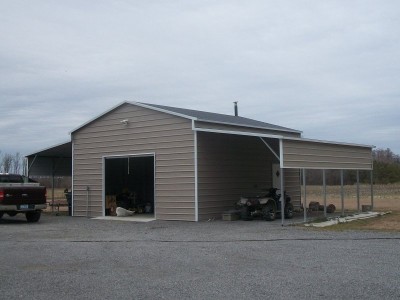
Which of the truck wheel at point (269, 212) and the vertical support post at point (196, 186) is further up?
the vertical support post at point (196, 186)

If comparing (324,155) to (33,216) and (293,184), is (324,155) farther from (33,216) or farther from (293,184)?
(33,216)

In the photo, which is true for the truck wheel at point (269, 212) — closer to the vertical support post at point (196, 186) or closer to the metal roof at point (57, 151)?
the vertical support post at point (196, 186)

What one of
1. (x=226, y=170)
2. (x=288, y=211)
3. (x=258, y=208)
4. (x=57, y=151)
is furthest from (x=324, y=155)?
(x=57, y=151)

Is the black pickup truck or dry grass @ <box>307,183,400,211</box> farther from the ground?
the black pickup truck

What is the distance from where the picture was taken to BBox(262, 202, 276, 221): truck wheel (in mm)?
17891

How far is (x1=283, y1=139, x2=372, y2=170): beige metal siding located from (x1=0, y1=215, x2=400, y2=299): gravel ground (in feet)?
8.02

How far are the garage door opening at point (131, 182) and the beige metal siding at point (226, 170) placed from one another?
14.5 feet

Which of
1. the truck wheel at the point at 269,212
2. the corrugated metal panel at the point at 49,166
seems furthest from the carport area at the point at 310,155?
the corrugated metal panel at the point at 49,166

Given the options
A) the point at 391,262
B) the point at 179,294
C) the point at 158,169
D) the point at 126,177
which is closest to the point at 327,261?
the point at 391,262

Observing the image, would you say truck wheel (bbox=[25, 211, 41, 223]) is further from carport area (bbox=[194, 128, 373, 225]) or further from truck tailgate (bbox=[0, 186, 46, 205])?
carport area (bbox=[194, 128, 373, 225])

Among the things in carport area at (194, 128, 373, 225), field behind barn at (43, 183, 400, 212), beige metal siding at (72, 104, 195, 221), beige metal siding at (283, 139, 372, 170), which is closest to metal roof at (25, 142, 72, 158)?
beige metal siding at (72, 104, 195, 221)

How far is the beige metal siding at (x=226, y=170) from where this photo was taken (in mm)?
18297

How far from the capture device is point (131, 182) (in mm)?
26156

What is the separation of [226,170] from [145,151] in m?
3.04
